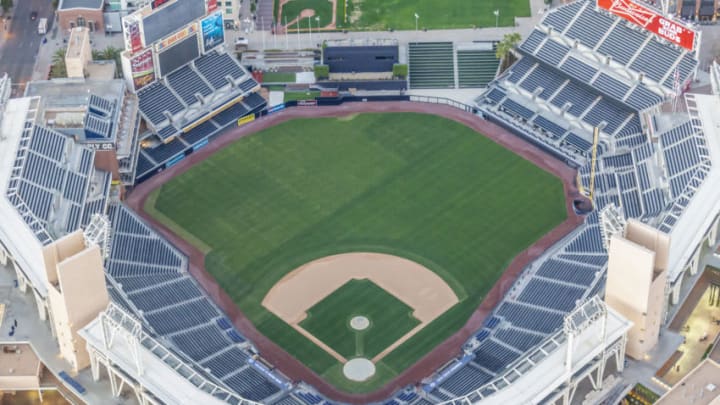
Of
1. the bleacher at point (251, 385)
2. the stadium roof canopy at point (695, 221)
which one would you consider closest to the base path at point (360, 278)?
the bleacher at point (251, 385)

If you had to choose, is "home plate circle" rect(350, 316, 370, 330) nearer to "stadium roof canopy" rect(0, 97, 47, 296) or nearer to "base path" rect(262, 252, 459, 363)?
"base path" rect(262, 252, 459, 363)

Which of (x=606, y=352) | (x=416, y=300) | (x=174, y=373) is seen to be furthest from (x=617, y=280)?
(x=174, y=373)

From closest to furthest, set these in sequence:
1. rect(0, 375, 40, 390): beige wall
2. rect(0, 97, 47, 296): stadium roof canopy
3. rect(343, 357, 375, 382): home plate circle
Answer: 1. rect(0, 375, 40, 390): beige wall
2. rect(0, 97, 47, 296): stadium roof canopy
3. rect(343, 357, 375, 382): home plate circle

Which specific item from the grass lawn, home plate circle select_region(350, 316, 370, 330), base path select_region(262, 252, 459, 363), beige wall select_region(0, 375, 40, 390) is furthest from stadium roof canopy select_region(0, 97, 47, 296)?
home plate circle select_region(350, 316, 370, 330)

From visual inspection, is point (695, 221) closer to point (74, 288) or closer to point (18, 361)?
point (74, 288)

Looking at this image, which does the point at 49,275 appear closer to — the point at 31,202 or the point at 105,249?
the point at 105,249

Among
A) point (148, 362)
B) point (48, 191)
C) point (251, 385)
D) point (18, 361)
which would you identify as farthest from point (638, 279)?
point (48, 191)

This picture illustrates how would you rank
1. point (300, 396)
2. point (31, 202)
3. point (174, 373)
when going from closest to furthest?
point (174, 373)
point (300, 396)
point (31, 202)
